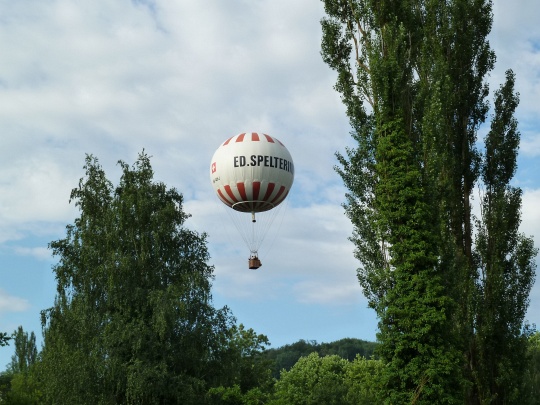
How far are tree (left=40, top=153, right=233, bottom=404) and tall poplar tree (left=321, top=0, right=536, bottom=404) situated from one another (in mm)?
10632

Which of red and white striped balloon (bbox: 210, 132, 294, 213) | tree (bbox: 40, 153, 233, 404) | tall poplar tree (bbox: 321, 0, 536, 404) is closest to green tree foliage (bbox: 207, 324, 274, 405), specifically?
tree (bbox: 40, 153, 233, 404)

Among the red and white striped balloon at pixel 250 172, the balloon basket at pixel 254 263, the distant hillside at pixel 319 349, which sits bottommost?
the balloon basket at pixel 254 263

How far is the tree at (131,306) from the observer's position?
28.5 meters

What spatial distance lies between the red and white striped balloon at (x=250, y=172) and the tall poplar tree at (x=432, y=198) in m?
4.02

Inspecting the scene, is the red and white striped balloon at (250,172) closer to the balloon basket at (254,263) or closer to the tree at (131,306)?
the balloon basket at (254,263)

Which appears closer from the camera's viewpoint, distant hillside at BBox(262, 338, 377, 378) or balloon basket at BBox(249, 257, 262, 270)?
balloon basket at BBox(249, 257, 262, 270)

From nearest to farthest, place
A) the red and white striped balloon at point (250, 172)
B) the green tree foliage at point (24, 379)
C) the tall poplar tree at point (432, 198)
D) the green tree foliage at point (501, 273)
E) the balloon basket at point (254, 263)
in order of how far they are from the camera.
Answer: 1. the tall poplar tree at point (432, 198)
2. the green tree foliage at point (501, 273)
3. the red and white striped balloon at point (250, 172)
4. the balloon basket at point (254, 263)
5. the green tree foliage at point (24, 379)

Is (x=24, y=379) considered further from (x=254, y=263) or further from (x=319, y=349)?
(x=319, y=349)

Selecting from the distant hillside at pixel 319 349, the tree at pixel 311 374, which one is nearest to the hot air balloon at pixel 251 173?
the tree at pixel 311 374

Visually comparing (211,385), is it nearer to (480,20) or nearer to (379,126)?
(379,126)

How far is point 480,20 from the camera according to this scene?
27516 mm

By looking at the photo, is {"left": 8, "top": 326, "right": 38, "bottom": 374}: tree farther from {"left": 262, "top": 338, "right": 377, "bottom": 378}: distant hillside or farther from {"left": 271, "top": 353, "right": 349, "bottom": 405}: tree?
{"left": 262, "top": 338, "right": 377, "bottom": 378}: distant hillside

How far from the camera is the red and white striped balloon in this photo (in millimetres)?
26609

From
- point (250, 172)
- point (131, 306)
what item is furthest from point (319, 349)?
point (250, 172)
